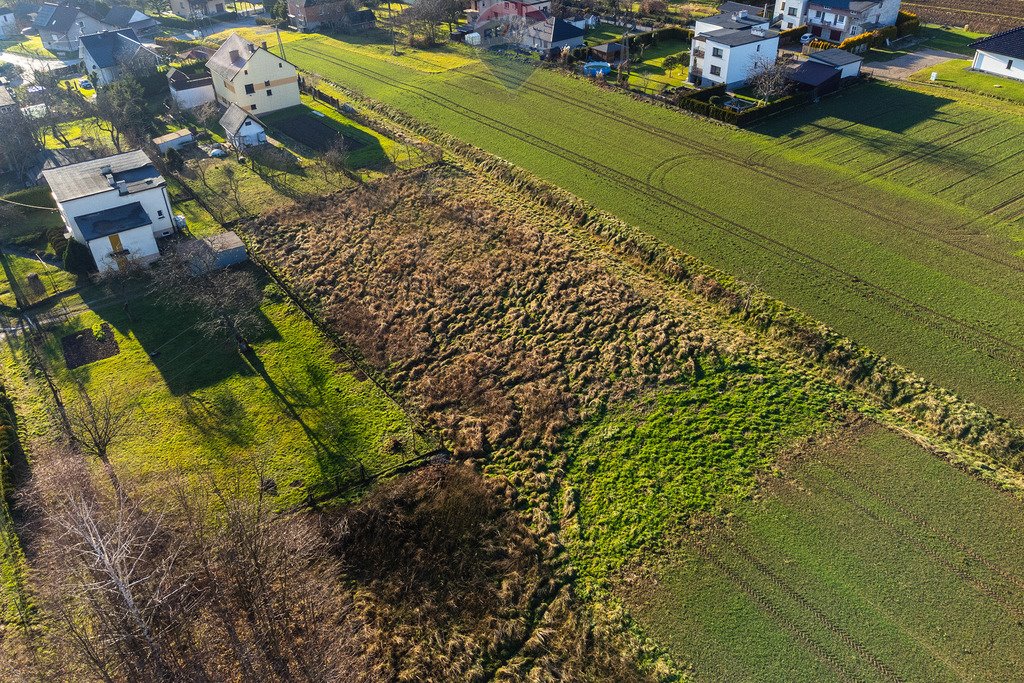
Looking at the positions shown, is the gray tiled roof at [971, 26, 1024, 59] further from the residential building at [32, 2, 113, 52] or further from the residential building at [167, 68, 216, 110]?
the residential building at [32, 2, 113, 52]

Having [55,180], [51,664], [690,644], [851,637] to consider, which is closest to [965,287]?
[851,637]

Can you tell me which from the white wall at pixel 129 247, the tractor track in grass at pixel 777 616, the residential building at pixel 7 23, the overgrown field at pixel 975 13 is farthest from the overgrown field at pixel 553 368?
the residential building at pixel 7 23

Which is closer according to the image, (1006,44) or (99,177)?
(99,177)

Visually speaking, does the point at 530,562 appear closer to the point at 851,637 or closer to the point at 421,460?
the point at 421,460

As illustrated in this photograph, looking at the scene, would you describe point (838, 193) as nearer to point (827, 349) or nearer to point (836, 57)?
point (827, 349)

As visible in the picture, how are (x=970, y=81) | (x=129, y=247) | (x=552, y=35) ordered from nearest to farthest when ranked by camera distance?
(x=129, y=247) < (x=970, y=81) < (x=552, y=35)

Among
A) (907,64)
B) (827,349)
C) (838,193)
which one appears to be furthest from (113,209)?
(907,64)
